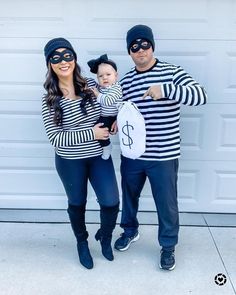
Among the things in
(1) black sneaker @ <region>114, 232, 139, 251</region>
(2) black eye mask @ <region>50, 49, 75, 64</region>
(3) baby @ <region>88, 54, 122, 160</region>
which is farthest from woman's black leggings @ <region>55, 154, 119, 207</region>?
(2) black eye mask @ <region>50, 49, 75, 64</region>

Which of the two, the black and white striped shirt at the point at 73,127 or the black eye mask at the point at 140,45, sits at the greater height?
the black eye mask at the point at 140,45

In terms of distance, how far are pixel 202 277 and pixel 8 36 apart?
231 centimetres

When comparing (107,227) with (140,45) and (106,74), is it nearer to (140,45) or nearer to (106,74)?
(106,74)

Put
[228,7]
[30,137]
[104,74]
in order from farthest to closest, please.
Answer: [30,137], [228,7], [104,74]

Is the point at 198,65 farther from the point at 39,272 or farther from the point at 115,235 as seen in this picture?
the point at 39,272

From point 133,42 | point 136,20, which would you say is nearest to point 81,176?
point 133,42

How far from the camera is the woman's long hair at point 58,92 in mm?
2264

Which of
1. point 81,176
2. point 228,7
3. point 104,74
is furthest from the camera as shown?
point 228,7

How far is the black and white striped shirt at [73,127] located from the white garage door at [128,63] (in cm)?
83

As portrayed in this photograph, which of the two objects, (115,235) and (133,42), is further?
(115,235)

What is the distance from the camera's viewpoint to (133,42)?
231 cm

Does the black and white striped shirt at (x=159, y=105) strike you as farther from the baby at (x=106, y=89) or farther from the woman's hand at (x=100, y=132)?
the woman's hand at (x=100, y=132)

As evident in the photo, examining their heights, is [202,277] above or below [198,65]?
below
